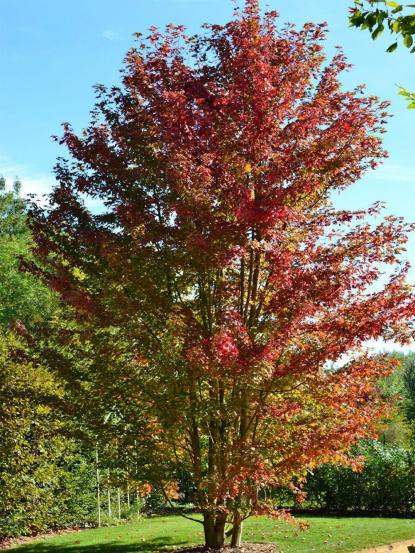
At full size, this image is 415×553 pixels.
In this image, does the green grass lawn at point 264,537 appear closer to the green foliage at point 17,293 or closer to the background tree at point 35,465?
the background tree at point 35,465

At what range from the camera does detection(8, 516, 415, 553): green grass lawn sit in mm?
9016

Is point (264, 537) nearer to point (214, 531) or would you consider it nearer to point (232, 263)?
point (214, 531)

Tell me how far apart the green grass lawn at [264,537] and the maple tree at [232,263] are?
1.89 m

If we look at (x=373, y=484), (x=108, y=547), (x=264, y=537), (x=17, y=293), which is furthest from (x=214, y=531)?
(x=17, y=293)

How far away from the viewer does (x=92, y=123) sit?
7.79 m

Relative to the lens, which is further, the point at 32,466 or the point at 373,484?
the point at 373,484

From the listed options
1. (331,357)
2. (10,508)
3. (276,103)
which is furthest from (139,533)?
(276,103)

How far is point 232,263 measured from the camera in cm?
702

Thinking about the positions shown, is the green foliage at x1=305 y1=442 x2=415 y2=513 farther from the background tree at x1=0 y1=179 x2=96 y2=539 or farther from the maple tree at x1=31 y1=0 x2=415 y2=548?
the maple tree at x1=31 y1=0 x2=415 y2=548

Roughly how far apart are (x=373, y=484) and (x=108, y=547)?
7.73 meters

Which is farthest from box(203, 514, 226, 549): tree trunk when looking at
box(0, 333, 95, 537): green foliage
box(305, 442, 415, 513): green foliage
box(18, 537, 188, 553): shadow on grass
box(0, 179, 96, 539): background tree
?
box(305, 442, 415, 513): green foliage

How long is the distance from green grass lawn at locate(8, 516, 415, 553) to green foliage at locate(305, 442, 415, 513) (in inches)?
104

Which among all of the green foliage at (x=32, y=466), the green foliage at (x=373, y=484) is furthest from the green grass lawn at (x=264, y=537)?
the green foliage at (x=373, y=484)

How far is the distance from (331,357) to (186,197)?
245cm
